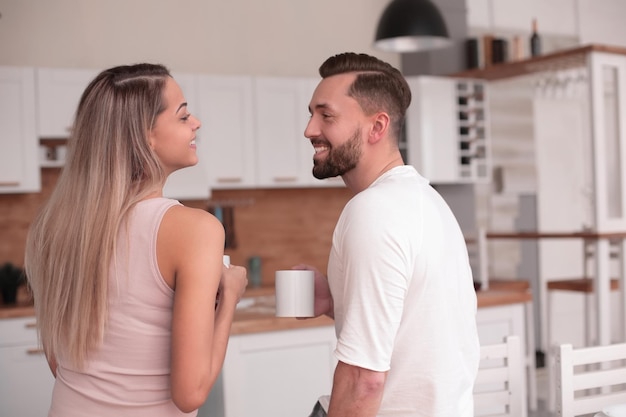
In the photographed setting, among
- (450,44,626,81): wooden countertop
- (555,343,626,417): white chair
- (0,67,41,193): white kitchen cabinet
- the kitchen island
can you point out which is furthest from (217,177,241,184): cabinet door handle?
(555,343,626,417): white chair

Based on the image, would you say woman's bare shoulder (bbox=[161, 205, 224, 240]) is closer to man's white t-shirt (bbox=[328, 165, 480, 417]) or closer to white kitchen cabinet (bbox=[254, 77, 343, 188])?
man's white t-shirt (bbox=[328, 165, 480, 417])

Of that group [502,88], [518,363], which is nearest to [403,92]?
[518,363]

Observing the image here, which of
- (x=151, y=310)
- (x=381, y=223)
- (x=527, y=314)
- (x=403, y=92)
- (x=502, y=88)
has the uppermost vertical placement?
(x=502, y=88)

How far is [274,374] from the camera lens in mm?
3082

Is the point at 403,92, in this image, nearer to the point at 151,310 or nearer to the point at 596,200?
the point at 151,310

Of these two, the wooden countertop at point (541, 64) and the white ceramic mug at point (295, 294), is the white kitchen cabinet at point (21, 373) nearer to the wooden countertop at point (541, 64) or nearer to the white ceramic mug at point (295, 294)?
the white ceramic mug at point (295, 294)

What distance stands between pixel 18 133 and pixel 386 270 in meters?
4.00

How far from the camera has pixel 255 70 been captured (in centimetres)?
596

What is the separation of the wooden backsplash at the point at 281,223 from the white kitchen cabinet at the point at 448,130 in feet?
2.35

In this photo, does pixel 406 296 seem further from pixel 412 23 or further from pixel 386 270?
pixel 412 23

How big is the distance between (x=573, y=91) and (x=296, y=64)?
2.95 m

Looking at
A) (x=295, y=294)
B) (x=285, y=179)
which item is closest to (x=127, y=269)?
(x=295, y=294)

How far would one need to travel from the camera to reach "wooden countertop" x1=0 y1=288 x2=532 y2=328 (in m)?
3.03

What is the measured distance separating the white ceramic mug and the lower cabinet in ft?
4.34
